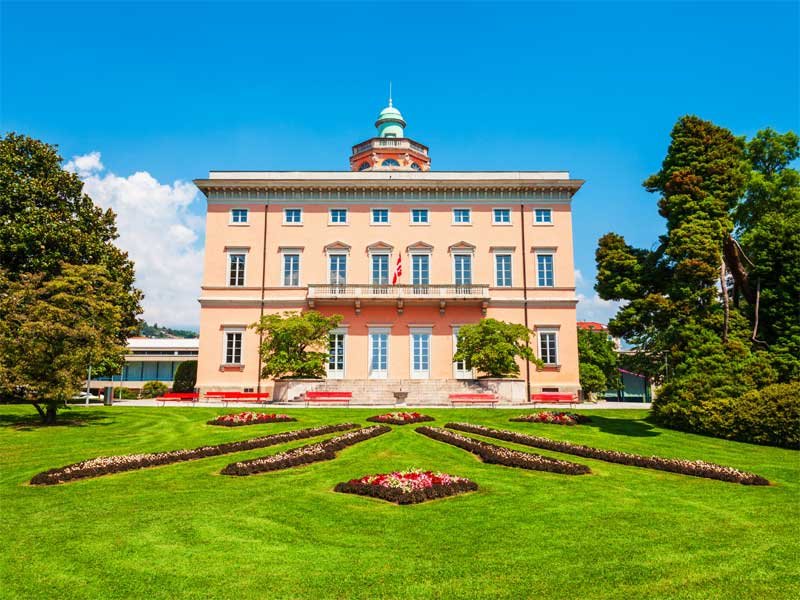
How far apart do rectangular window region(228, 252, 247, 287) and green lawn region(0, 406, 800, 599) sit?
23307mm

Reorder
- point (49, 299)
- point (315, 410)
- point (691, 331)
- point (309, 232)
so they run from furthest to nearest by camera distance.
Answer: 1. point (309, 232)
2. point (315, 410)
3. point (49, 299)
4. point (691, 331)

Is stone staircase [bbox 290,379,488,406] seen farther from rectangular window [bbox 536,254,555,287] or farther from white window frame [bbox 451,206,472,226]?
white window frame [bbox 451,206,472,226]

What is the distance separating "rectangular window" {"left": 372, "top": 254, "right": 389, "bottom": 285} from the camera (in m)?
36.3

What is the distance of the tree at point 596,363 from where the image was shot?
45281 mm

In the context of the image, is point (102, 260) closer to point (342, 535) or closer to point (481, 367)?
point (481, 367)

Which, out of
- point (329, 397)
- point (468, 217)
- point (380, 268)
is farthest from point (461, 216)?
point (329, 397)

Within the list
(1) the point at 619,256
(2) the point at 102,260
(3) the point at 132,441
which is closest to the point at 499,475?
(3) the point at 132,441

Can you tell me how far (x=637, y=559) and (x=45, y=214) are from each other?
31.5m

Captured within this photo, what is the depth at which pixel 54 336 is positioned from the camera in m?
19.4

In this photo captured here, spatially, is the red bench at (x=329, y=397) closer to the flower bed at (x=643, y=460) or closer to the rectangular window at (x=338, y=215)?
the flower bed at (x=643, y=460)

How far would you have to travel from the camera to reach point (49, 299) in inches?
805

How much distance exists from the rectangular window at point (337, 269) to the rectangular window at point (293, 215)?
10.8 ft

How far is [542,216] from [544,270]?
360 centimetres

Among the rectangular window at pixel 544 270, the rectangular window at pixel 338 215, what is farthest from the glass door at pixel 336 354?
the rectangular window at pixel 544 270
